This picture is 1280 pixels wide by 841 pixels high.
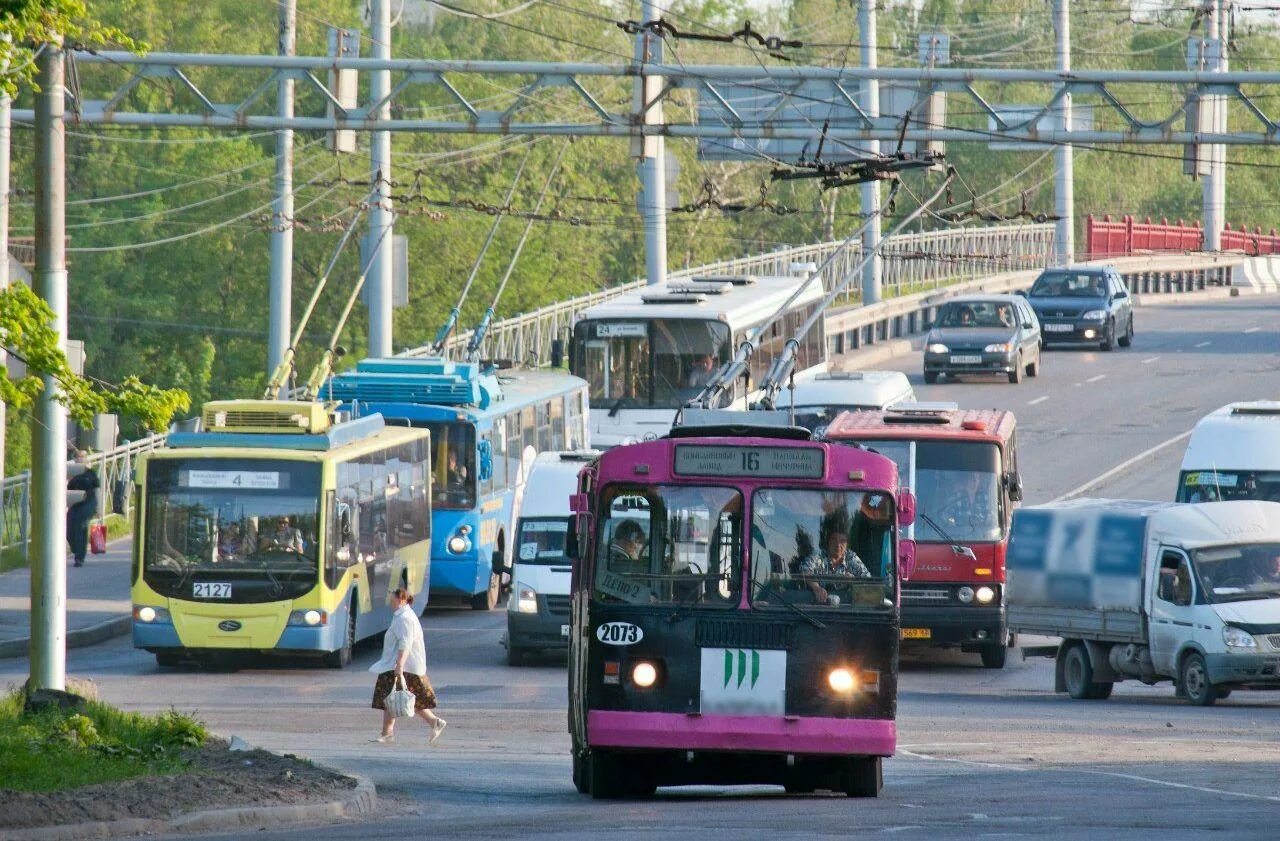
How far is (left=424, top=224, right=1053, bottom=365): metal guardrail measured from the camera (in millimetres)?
48750

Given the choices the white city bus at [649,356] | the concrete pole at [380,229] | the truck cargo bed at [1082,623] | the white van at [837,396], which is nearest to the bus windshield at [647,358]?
the white city bus at [649,356]

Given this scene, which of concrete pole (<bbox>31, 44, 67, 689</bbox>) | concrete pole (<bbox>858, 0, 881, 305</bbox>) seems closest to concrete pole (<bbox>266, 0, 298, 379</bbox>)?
concrete pole (<bbox>858, 0, 881, 305</bbox>)

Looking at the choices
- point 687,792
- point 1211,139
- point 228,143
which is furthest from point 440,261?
point 687,792

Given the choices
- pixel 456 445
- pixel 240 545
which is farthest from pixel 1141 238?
pixel 240 545

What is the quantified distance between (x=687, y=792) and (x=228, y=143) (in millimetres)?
60705

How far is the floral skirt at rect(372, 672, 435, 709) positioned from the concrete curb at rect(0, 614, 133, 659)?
7466mm

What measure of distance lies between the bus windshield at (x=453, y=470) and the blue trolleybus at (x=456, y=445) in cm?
1

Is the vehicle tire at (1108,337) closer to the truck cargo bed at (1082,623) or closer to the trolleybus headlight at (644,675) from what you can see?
the truck cargo bed at (1082,623)

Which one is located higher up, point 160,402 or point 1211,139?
point 1211,139

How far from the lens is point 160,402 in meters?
14.8

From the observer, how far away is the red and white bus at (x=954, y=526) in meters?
24.6

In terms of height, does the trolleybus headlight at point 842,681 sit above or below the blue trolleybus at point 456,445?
below

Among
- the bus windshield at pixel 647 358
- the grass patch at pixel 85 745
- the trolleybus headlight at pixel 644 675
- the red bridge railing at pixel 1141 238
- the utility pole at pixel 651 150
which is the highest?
the red bridge railing at pixel 1141 238

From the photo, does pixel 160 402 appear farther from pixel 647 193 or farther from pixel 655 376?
pixel 647 193
